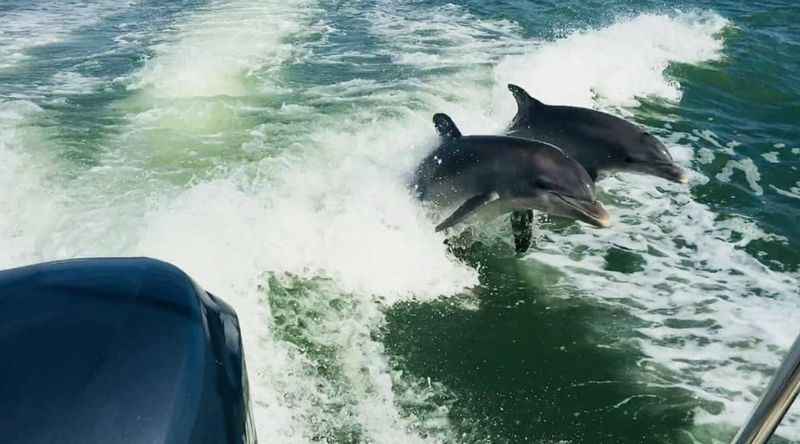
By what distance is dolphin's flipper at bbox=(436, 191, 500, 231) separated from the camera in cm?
684

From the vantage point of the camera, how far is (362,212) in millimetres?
7547

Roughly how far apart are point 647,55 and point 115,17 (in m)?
13.1

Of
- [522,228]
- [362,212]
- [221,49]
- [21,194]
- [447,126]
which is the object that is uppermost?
[447,126]

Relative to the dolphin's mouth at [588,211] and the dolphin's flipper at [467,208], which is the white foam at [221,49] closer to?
the dolphin's flipper at [467,208]

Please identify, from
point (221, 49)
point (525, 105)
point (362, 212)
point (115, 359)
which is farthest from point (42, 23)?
point (115, 359)

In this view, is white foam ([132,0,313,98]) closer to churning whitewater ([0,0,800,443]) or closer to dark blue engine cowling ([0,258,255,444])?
churning whitewater ([0,0,800,443])

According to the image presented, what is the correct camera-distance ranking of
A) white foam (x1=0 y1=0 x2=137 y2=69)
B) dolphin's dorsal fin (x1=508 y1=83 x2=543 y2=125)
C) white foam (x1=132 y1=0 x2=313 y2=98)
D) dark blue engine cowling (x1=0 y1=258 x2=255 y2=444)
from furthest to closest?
white foam (x1=0 y1=0 x2=137 y2=69), white foam (x1=132 y1=0 x2=313 y2=98), dolphin's dorsal fin (x1=508 y1=83 x2=543 y2=125), dark blue engine cowling (x1=0 y1=258 x2=255 y2=444)

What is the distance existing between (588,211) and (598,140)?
1820 millimetres

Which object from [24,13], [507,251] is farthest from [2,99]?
[507,251]

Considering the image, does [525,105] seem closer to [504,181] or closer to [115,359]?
[504,181]

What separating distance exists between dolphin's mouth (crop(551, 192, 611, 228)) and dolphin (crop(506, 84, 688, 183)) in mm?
1470

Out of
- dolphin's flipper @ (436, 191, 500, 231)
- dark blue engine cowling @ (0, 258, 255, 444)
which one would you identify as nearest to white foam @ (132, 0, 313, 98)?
dolphin's flipper @ (436, 191, 500, 231)

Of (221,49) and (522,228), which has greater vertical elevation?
(221,49)

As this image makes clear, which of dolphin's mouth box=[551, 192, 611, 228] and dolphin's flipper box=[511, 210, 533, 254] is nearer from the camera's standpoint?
dolphin's mouth box=[551, 192, 611, 228]
